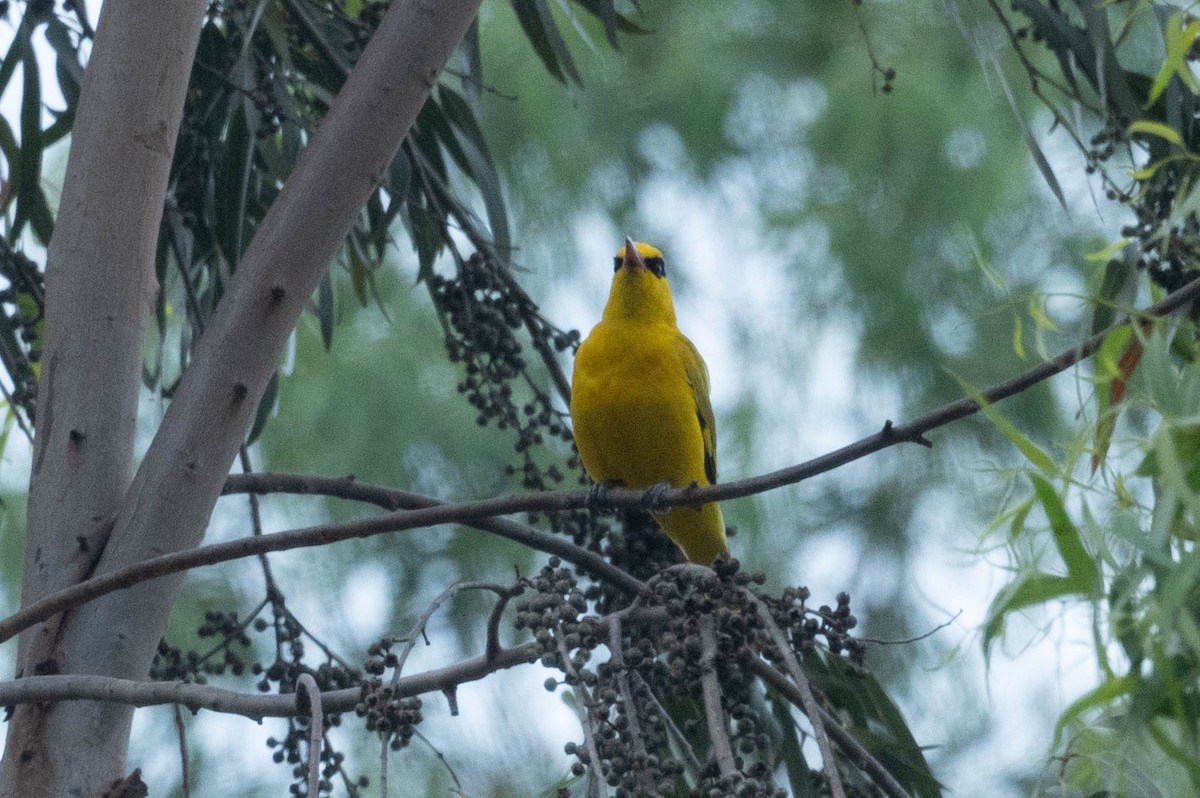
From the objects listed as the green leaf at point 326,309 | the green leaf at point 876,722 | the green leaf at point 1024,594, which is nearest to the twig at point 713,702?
the green leaf at point 1024,594

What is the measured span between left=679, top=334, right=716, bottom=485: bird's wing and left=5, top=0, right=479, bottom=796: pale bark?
163 cm

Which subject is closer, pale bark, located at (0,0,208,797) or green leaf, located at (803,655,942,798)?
pale bark, located at (0,0,208,797)

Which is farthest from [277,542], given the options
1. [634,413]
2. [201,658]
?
[634,413]

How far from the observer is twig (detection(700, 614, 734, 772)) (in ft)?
5.47

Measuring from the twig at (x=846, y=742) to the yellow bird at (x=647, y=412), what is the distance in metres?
1.25

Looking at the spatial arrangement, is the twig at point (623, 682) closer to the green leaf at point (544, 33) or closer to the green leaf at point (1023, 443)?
the green leaf at point (1023, 443)

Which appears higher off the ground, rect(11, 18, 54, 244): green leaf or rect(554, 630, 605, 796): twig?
rect(11, 18, 54, 244): green leaf

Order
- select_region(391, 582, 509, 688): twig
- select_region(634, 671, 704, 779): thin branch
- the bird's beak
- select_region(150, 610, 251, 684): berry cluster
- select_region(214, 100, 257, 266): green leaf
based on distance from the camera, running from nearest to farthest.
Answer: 1. select_region(391, 582, 509, 688): twig
2. select_region(634, 671, 704, 779): thin branch
3. select_region(150, 610, 251, 684): berry cluster
4. select_region(214, 100, 257, 266): green leaf
5. the bird's beak

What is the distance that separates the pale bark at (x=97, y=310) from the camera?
225 cm

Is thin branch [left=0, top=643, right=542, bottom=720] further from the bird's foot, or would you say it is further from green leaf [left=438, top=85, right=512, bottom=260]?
green leaf [left=438, top=85, right=512, bottom=260]

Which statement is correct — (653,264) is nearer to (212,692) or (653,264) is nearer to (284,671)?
(284,671)

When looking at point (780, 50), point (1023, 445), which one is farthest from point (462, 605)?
point (1023, 445)

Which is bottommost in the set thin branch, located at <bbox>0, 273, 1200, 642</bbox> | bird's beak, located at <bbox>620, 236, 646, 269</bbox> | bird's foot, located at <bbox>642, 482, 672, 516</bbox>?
thin branch, located at <bbox>0, 273, 1200, 642</bbox>

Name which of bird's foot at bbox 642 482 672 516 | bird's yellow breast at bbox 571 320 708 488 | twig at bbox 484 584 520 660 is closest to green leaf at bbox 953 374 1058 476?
twig at bbox 484 584 520 660
